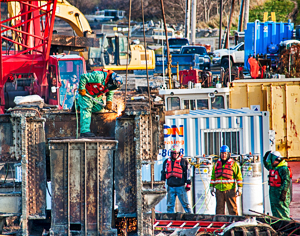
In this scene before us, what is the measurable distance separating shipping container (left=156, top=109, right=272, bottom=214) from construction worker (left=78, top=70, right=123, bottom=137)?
230 centimetres

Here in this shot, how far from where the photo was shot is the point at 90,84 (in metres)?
8.08

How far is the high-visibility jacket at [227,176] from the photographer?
9305mm

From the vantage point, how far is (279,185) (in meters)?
9.38

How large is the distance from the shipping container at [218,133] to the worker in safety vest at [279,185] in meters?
0.56

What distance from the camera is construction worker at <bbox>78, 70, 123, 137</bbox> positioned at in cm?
781

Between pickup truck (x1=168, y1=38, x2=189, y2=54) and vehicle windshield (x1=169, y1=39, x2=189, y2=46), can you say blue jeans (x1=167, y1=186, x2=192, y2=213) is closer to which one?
pickup truck (x1=168, y1=38, x2=189, y2=54)

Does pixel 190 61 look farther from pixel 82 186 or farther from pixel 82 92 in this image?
pixel 82 186

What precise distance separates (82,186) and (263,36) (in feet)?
60.7

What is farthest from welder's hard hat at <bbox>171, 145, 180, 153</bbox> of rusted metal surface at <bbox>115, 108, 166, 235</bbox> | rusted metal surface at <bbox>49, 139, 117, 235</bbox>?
rusted metal surface at <bbox>49, 139, 117, 235</bbox>

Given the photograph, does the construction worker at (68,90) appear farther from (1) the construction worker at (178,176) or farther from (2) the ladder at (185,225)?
(2) the ladder at (185,225)

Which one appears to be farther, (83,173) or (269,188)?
(269,188)

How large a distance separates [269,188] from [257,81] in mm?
5149

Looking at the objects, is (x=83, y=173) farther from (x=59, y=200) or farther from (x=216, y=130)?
(x=216, y=130)

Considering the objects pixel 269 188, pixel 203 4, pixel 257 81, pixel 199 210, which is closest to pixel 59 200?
pixel 199 210
